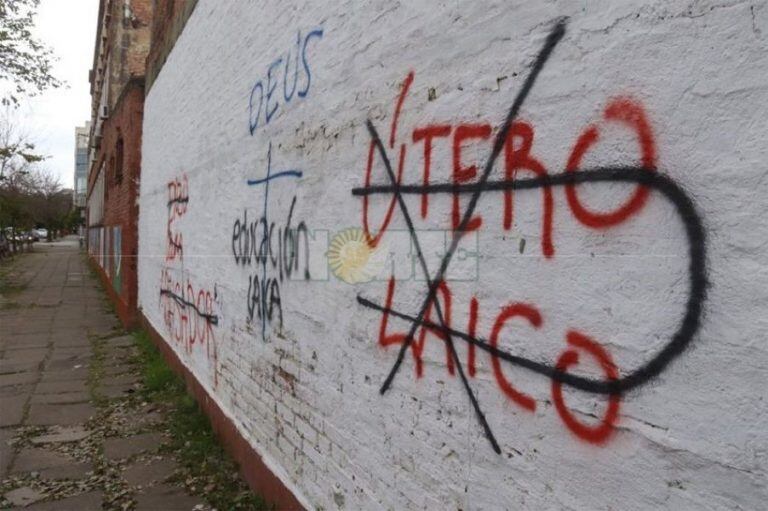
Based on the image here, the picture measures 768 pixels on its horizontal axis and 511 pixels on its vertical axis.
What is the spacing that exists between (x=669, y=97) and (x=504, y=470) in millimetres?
1119

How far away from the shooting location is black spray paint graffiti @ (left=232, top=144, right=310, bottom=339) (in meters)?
3.32

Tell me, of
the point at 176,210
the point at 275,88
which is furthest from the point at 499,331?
the point at 176,210

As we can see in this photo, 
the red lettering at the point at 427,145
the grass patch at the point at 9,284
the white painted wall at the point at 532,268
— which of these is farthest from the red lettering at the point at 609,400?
the grass patch at the point at 9,284

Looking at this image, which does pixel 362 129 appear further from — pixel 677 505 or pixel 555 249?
pixel 677 505

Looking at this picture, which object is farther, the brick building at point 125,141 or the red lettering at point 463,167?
the brick building at point 125,141

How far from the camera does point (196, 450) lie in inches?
172

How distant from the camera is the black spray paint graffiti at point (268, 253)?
3320mm

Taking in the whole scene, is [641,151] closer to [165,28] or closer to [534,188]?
[534,188]

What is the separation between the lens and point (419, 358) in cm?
220

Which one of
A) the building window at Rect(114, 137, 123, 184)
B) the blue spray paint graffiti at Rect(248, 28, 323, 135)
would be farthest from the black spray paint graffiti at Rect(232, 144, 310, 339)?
the building window at Rect(114, 137, 123, 184)

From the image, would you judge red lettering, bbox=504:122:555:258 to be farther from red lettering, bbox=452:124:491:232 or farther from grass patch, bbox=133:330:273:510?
grass patch, bbox=133:330:273:510

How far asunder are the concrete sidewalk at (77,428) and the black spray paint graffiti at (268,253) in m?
1.23

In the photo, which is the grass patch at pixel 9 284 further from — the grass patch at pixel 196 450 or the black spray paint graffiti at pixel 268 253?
the black spray paint graffiti at pixel 268 253

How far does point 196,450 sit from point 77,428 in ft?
4.28
